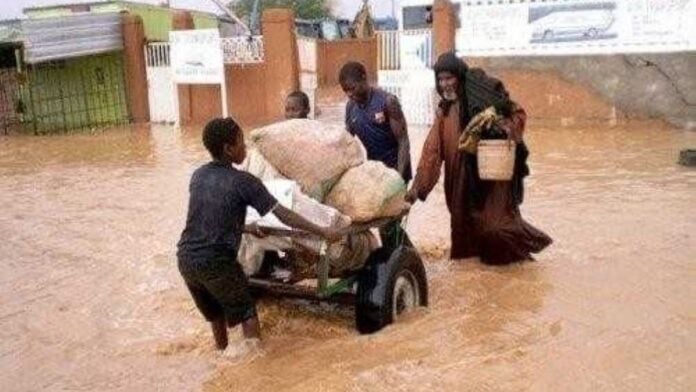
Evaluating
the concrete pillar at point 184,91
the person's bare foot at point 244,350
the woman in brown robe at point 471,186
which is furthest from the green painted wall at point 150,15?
the person's bare foot at point 244,350

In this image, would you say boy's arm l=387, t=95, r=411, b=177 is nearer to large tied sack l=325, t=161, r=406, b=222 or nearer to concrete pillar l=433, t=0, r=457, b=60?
large tied sack l=325, t=161, r=406, b=222

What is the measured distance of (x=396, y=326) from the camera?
A: 4.72 m

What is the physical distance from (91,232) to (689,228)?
5.87 metres

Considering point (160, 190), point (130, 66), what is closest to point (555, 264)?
point (160, 190)

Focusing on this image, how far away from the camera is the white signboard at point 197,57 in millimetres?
18453

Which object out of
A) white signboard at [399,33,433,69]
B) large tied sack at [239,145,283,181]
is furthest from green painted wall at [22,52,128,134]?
large tied sack at [239,145,283,181]

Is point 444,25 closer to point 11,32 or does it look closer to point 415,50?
point 415,50

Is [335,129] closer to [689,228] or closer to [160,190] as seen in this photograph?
[689,228]

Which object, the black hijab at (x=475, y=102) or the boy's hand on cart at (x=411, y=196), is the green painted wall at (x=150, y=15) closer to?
the black hijab at (x=475, y=102)

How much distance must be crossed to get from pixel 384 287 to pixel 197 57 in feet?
49.8

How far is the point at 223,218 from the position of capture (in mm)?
4184

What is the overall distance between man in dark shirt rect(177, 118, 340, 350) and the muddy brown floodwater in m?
0.54

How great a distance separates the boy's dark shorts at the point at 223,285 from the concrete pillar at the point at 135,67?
17313 mm

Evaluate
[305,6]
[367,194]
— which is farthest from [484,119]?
[305,6]
